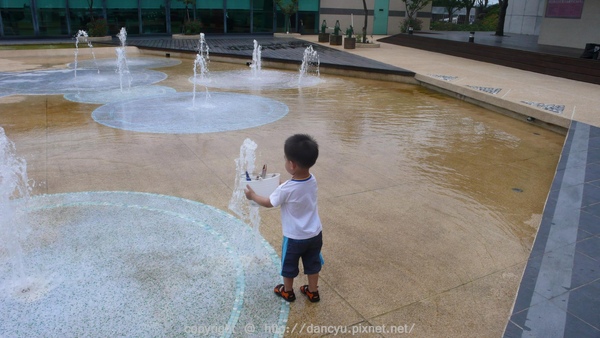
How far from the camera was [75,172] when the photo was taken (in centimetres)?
596

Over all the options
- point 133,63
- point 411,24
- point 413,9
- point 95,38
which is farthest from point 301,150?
point 413,9

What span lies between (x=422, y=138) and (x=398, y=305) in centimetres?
501

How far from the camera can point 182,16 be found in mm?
26344

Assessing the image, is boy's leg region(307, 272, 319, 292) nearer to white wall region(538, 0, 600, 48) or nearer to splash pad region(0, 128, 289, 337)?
splash pad region(0, 128, 289, 337)

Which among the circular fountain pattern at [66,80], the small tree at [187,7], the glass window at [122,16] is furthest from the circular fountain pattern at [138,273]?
the glass window at [122,16]

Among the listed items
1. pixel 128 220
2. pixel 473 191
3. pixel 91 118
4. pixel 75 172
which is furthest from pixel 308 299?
pixel 91 118

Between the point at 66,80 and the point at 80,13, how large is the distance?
1336 centimetres

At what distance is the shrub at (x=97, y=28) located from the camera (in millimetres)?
22453

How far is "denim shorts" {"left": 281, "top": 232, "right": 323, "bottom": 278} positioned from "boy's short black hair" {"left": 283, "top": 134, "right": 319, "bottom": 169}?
0.59 metres

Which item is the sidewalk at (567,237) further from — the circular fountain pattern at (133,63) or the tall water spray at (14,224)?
the circular fountain pattern at (133,63)

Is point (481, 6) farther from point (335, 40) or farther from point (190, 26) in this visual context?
point (190, 26)

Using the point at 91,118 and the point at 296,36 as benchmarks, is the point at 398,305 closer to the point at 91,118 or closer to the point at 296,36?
the point at 91,118

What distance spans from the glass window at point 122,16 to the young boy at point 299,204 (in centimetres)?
2506

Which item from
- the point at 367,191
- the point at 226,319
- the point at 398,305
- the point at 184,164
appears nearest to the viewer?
the point at 226,319
